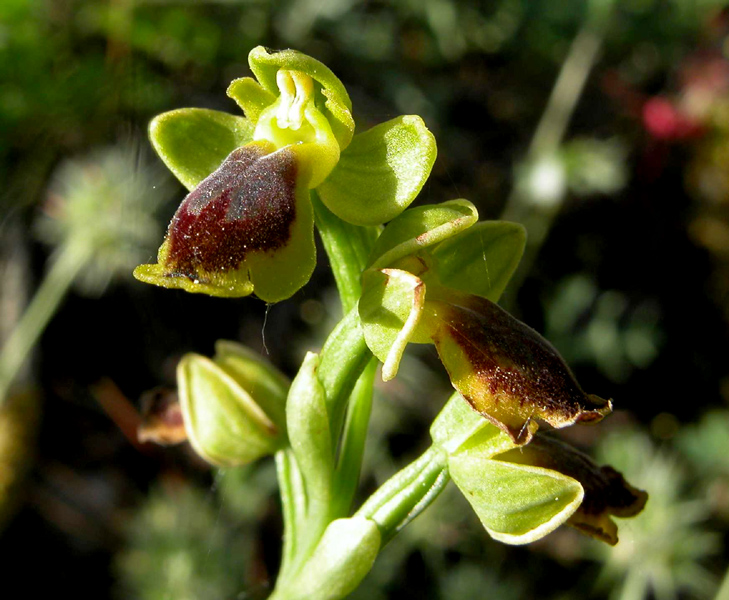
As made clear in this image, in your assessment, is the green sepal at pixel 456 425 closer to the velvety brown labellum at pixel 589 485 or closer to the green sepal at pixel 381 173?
the velvety brown labellum at pixel 589 485

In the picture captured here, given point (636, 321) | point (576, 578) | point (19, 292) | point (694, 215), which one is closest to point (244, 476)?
point (19, 292)

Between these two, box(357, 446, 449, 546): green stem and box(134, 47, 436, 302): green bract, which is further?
box(357, 446, 449, 546): green stem

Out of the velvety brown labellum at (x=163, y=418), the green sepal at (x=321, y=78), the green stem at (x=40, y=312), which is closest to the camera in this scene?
the green sepal at (x=321, y=78)

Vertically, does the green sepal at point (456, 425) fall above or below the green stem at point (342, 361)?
below

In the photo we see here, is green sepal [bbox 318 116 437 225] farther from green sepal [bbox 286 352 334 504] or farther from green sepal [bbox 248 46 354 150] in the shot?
green sepal [bbox 286 352 334 504]

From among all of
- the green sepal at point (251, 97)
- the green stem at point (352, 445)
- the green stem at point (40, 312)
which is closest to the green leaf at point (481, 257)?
the green stem at point (352, 445)

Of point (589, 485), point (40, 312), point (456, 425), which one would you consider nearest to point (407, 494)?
point (456, 425)

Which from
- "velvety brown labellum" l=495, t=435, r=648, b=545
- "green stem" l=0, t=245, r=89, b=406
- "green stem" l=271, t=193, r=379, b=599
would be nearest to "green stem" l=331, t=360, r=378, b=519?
"green stem" l=271, t=193, r=379, b=599
